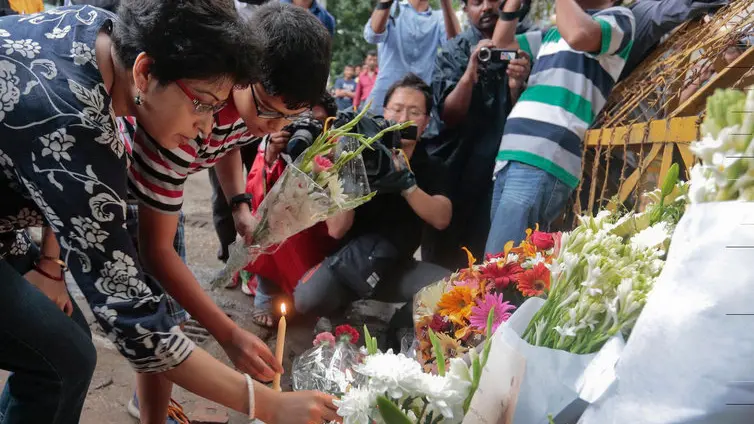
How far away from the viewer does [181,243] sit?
2113 mm

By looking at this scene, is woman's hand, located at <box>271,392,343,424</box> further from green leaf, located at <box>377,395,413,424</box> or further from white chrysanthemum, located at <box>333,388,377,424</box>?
green leaf, located at <box>377,395,413,424</box>

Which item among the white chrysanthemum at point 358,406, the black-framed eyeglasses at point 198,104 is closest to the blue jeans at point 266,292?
the black-framed eyeglasses at point 198,104

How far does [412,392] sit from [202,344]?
7.07 ft

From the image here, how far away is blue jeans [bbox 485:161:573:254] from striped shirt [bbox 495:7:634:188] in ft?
0.13

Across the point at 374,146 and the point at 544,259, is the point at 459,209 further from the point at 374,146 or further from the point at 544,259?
the point at 544,259

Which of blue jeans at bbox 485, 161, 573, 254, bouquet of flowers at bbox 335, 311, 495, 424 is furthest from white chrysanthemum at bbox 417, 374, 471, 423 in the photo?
blue jeans at bbox 485, 161, 573, 254

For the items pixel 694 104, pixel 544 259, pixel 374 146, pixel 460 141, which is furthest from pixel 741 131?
pixel 460 141

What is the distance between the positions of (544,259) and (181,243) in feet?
4.27

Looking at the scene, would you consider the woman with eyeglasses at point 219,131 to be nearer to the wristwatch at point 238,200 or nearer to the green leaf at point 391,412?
the wristwatch at point 238,200

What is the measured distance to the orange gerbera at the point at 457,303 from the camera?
1.44 metres

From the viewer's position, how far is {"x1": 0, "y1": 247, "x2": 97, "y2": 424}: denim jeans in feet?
4.21

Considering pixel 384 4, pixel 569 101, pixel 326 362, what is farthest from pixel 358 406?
pixel 384 4

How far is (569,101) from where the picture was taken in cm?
233

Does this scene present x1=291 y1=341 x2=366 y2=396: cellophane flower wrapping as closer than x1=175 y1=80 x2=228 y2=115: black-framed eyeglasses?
No
